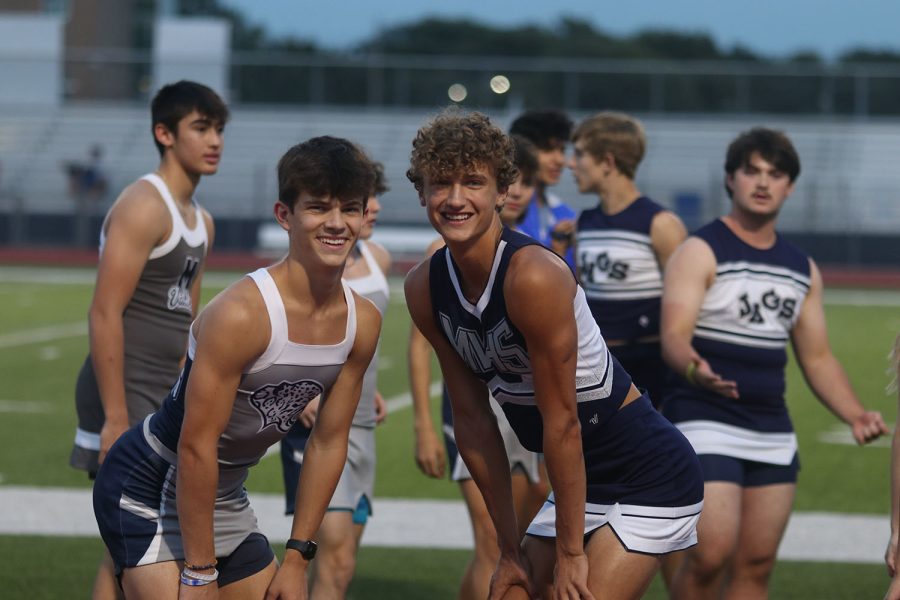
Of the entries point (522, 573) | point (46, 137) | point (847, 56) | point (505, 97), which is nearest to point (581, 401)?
point (522, 573)

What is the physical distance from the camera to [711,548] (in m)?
5.21

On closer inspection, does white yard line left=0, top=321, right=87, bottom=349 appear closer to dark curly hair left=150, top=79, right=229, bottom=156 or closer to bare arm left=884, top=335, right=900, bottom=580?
dark curly hair left=150, top=79, right=229, bottom=156

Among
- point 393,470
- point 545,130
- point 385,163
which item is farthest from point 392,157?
point 545,130

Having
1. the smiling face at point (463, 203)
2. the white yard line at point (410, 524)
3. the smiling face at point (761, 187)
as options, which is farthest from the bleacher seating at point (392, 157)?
the smiling face at point (463, 203)

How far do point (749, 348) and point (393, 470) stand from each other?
4.90 m

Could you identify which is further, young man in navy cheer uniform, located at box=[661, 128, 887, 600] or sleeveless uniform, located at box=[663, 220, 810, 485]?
sleeveless uniform, located at box=[663, 220, 810, 485]

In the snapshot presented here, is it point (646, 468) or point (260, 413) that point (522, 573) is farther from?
point (260, 413)

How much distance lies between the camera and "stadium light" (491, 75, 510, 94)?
3797 centimetres

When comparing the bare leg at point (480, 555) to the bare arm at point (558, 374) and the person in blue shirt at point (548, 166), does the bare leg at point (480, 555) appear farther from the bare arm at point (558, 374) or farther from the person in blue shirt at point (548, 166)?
the bare arm at point (558, 374)

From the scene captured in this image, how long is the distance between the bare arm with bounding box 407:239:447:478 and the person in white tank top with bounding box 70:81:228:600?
1.03 metres

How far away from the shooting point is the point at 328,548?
18.4 ft

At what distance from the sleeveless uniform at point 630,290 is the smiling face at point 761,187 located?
73 cm

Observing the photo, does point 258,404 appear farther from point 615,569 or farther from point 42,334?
point 42,334

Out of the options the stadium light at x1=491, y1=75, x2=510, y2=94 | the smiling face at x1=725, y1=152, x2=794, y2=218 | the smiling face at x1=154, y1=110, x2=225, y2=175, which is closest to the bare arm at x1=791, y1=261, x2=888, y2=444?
the smiling face at x1=725, y1=152, x2=794, y2=218
